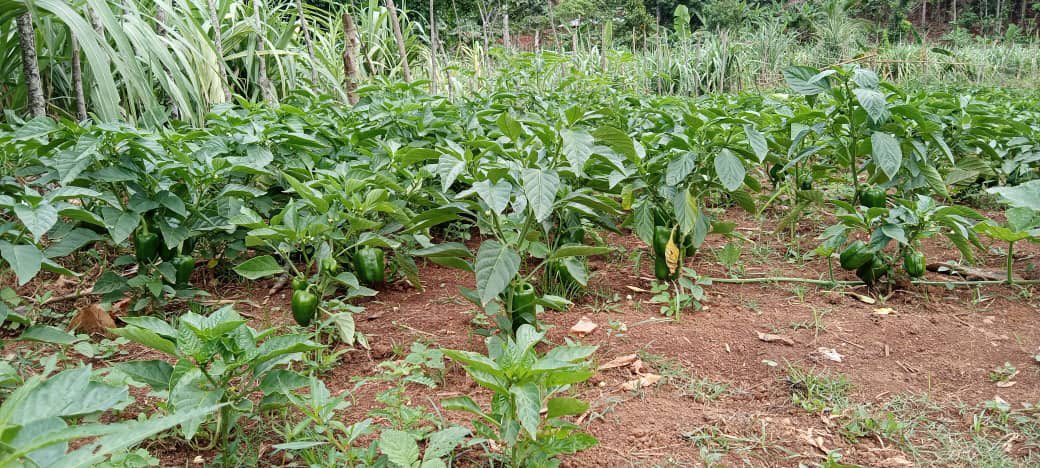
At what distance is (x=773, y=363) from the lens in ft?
6.56

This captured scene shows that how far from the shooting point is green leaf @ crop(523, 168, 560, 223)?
167 cm

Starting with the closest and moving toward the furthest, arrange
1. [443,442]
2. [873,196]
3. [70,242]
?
[443,442]
[70,242]
[873,196]

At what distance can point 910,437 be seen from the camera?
64.8 inches

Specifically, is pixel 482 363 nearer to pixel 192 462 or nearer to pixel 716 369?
pixel 192 462

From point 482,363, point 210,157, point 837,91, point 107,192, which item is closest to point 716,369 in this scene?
point 482,363

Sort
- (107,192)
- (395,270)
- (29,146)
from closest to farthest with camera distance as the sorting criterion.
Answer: (29,146)
(107,192)
(395,270)

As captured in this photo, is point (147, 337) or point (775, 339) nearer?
point (147, 337)

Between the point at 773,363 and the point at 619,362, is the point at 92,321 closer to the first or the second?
the point at 619,362

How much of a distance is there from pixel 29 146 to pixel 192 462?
123cm

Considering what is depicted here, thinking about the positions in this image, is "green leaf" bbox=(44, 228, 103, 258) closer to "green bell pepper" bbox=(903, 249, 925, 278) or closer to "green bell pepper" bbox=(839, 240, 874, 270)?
"green bell pepper" bbox=(839, 240, 874, 270)

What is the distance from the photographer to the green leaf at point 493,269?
1739mm

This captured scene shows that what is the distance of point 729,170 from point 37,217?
1955mm

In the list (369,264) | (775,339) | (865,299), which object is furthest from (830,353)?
(369,264)

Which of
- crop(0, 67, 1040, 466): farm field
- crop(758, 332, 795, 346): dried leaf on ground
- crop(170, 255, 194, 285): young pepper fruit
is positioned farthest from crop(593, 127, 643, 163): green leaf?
crop(170, 255, 194, 285): young pepper fruit
